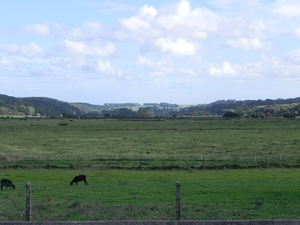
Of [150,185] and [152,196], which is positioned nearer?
[152,196]

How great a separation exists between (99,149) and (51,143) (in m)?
11.5

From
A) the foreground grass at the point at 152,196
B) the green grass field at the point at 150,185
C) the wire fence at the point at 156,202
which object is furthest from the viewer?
the green grass field at the point at 150,185

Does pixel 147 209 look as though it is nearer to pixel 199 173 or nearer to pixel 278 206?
pixel 278 206

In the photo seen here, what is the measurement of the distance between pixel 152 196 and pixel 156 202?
231 centimetres

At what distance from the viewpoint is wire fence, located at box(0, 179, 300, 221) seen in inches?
543

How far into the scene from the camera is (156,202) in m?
18.2

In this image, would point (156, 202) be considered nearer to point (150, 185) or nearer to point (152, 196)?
point (152, 196)

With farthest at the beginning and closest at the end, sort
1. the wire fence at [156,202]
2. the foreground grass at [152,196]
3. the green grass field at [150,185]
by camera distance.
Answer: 1. the green grass field at [150,185]
2. the foreground grass at [152,196]
3. the wire fence at [156,202]

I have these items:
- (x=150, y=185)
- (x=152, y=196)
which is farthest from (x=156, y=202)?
(x=150, y=185)

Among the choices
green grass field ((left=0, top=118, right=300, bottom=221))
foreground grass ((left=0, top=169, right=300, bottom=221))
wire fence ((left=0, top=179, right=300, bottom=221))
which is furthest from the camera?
green grass field ((left=0, top=118, right=300, bottom=221))

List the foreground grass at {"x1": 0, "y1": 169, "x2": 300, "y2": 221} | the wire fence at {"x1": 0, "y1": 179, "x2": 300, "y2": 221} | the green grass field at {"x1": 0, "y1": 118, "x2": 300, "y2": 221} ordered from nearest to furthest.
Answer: the wire fence at {"x1": 0, "y1": 179, "x2": 300, "y2": 221} < the foreground grass at {"x1": 0, "y1": 169, "x2": 300, "y2": 221} < the green grass field at {"x1": 0, "y1": 118, "x2": 300, "y2": 221}

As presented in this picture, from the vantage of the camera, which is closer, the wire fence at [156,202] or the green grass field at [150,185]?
the wire fence at [156,202]

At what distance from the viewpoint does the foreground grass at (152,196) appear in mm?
14203

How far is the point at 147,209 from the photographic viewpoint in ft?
49.3
